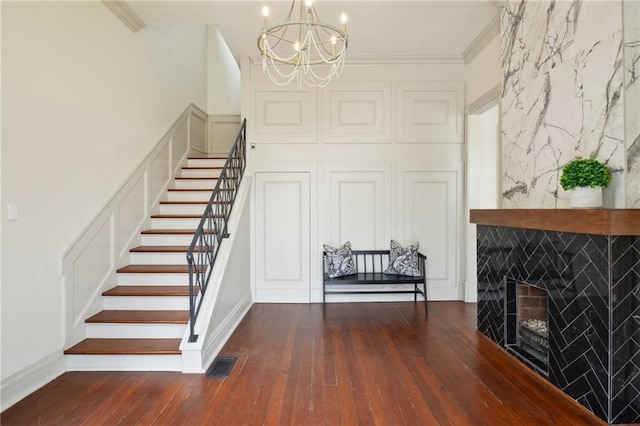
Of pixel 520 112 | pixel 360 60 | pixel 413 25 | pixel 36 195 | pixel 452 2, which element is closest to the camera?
pixel 36 195

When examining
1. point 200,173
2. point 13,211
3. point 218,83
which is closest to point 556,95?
point 13,211

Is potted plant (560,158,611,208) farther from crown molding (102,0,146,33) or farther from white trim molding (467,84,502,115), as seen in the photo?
crown molding (102,0,146,33)

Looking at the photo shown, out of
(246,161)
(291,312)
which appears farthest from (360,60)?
(291,312)

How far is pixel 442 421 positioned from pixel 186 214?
3562 millimetres

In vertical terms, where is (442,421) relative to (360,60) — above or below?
below

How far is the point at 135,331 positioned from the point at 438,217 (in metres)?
3.84

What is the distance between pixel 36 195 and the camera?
2.43 metres

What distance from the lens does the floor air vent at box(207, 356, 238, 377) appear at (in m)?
2.60

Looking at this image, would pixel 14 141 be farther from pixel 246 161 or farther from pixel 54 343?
pixel 246 161

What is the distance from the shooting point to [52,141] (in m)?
2.59

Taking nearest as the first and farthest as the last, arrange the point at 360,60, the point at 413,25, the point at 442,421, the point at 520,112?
the point at 442,421, the point at 520,112, the point at 413,25, the point at 360,60

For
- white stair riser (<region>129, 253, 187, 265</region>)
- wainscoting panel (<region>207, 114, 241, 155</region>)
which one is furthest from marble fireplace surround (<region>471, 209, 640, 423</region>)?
wainscoting panel (<region>207, 114, 241, 155</region>)

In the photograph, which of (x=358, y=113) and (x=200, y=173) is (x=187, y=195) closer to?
(x=200, y=173)

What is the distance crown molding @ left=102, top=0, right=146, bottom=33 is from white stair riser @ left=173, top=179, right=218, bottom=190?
6.33 feet
